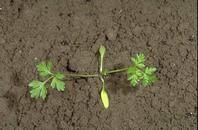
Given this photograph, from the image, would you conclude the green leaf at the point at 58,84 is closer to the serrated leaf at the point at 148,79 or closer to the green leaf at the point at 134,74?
the green leaf at the point at 134,74

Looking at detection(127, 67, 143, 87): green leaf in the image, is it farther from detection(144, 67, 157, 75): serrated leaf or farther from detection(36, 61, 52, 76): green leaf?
detection(36, 61, 52, 76): green leaf

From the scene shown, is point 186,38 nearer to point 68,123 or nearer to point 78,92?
point 78,92

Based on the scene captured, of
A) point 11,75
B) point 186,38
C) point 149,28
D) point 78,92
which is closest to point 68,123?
point 78,92

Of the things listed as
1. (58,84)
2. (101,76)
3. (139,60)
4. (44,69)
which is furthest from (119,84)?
(44,69)

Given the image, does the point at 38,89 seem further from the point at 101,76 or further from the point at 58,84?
the point at 101,76

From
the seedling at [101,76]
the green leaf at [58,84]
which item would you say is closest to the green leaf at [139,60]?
the seedling at [101,76]

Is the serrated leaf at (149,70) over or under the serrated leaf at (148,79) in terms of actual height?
over

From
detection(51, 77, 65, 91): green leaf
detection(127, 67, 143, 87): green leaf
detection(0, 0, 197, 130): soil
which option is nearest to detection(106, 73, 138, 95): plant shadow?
detection(0, 0, 197, 130): soil
